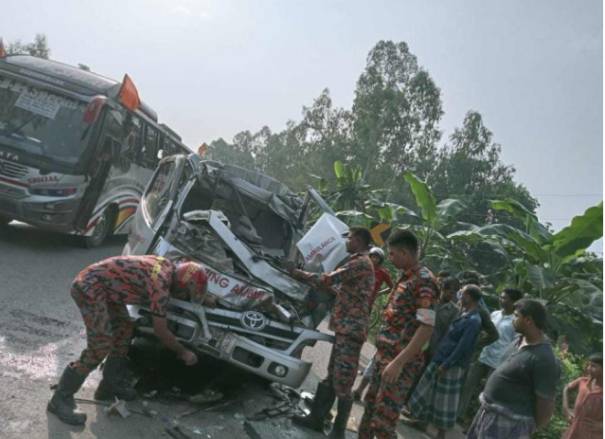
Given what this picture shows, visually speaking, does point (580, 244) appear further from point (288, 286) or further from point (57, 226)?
point (57, 226)

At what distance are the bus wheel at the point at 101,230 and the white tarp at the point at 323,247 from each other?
21.9 feet

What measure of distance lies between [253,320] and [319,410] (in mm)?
963

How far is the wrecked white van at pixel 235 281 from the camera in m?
4.82

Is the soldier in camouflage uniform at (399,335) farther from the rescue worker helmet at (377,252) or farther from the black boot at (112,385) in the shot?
the rescue worker helmet at (377,252)

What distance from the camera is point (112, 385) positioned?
4.45 meters

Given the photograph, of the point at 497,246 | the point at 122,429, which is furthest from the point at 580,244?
the point at 122,429

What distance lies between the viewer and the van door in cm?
564

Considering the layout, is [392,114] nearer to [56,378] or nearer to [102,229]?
[102,229]

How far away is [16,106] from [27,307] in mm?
4717

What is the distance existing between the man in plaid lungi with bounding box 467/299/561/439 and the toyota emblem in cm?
196

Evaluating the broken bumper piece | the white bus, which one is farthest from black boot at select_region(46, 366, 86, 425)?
the white bus

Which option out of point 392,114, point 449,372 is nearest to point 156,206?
point 449,372

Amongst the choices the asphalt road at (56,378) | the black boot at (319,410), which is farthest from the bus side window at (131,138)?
the black boot at (319,410)

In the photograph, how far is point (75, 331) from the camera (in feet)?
19.9
